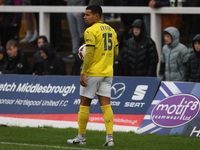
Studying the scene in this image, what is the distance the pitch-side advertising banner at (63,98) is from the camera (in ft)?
38.0

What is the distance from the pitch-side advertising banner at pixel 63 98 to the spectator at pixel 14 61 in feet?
3.65

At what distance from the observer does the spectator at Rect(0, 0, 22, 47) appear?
1634 cm

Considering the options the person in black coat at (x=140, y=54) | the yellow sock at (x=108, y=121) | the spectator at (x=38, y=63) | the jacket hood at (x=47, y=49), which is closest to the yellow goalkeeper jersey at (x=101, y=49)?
the yellow sock at (x=108, y=121)

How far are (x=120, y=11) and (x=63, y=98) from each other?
3510mm

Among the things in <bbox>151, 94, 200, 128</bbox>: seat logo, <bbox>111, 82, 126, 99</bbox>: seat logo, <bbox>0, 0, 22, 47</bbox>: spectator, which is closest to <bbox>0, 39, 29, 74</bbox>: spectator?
<bbox>0, 0, 22, 47</bbox>: spectator

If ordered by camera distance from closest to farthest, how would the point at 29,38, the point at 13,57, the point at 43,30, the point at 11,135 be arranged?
the point at 11,135 → the point at 13,57 → the point at 43,30 → the point at 29,38

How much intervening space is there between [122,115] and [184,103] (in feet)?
4.09

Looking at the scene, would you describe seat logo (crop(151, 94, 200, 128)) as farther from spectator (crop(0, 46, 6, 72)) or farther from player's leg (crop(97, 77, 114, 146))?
spectator (crop(0, 46, 6, 72))

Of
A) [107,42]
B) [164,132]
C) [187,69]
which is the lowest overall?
[164,132]

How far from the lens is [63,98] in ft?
40.1

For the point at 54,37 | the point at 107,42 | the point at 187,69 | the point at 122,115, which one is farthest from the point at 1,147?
the point at 54,37

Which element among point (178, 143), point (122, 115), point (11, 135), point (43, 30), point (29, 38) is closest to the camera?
point (178, 143)

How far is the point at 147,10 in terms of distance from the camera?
1431 centimetres

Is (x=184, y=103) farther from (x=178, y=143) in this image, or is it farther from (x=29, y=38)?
(x=29, y=38)
